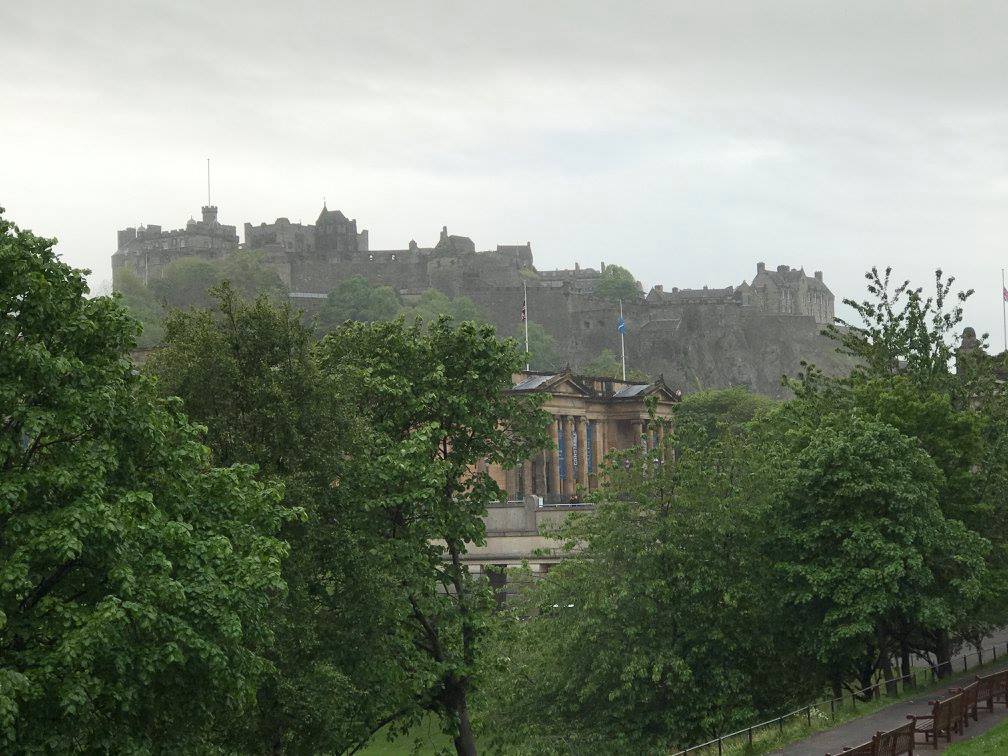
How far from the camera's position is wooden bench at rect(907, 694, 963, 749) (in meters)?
24.3

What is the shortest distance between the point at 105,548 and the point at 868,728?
47.8 ft

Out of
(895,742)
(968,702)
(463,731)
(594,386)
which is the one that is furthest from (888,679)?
(594,386)

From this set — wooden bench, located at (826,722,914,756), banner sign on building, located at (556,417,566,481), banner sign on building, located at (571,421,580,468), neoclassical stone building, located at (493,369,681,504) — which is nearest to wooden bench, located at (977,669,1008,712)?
wooden bench, located at (826,722,914,756)

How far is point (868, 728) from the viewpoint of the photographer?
27.9 metres

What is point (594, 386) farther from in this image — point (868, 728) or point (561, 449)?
point (868, 728)

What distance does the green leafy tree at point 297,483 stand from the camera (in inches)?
1025

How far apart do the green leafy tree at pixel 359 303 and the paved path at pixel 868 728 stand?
15012 centimetres

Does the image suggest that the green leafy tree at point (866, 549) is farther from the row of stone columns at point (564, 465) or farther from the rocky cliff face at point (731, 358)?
the rocky cliff face at point (731, 358)

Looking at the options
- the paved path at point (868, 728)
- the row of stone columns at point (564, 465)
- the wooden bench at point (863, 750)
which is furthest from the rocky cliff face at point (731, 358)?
the wooden bench at point (863, 750)

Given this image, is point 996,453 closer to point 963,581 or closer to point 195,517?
point 963,581

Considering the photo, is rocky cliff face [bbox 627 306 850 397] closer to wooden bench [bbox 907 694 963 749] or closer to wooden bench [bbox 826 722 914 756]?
wooden bench [bbox 907 694 963 749]

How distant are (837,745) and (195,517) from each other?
11372mm

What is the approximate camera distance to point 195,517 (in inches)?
882

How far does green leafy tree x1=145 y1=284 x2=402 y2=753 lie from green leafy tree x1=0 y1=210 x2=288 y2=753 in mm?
3173
